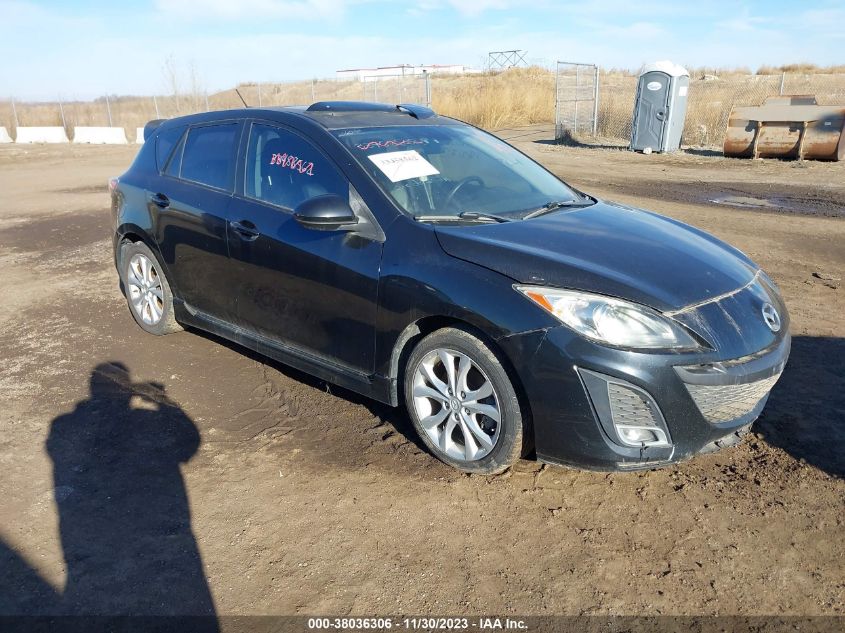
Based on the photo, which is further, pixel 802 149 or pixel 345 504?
pixel 802 149

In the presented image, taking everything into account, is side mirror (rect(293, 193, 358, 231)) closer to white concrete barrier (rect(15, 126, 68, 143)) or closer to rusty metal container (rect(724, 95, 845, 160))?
rusty metal container (rect(724, 95, 845, 160))

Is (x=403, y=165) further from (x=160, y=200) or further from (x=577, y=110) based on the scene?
(x=577, y=110)

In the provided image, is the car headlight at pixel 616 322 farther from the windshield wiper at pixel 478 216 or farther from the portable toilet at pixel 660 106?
the portable toilet at pixel 660 106

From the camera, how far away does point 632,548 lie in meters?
2.92

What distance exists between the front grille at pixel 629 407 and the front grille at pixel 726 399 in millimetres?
206

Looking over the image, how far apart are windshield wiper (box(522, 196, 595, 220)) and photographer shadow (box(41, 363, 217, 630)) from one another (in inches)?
93.9

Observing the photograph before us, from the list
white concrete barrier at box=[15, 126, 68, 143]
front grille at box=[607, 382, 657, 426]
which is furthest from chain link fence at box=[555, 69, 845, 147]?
white concrete barrier at box=[15, 126, 68, 143]

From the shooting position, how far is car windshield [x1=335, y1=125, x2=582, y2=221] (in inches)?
150

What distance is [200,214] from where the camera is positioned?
4.60 m

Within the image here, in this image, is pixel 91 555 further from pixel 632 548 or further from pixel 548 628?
pixel 632 548

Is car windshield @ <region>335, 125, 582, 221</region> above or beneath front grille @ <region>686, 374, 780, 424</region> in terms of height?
above

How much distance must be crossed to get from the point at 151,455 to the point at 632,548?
2.60 m

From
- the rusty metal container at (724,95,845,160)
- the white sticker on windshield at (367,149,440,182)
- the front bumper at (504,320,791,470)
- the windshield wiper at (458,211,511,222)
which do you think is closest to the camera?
the front bumper at (504,320,791,470)

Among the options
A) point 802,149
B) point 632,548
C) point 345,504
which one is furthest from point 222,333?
point 802,149
